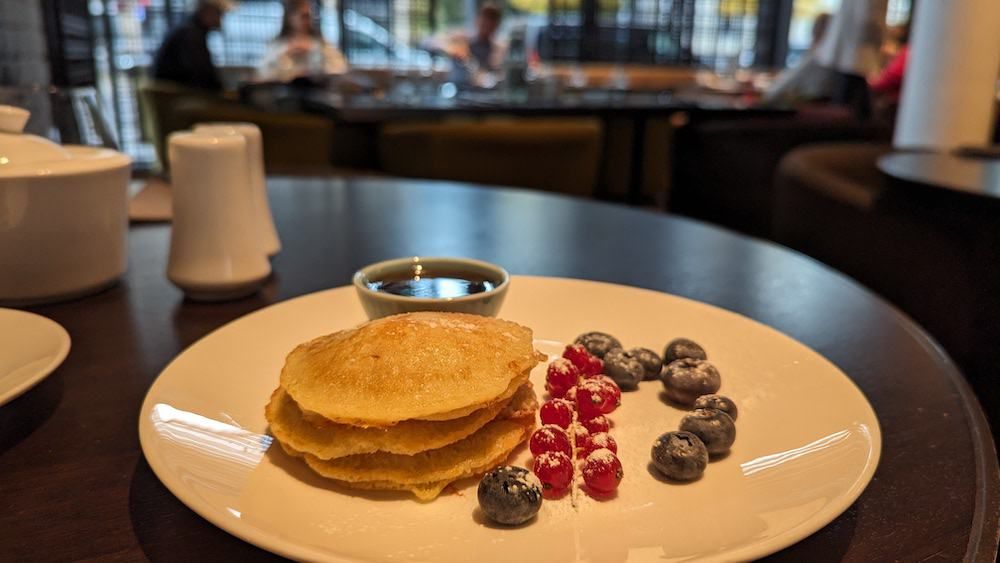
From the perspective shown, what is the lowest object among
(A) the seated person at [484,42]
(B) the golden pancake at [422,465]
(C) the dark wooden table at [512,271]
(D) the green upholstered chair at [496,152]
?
(D) the green upholstered chair at [496,152]

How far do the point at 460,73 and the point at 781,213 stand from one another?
4.14m

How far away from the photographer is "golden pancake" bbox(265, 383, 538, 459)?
0.60 m

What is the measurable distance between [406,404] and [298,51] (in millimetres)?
6130

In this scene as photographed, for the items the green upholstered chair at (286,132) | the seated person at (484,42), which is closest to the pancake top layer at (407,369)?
the green upholstered chair at (286,132)

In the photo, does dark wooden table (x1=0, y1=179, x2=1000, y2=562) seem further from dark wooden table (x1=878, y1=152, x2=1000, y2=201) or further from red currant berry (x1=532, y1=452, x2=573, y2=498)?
dark wooden table (x1=878, y1=152, x2=1000, y2=201)

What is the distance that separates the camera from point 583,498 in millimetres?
592

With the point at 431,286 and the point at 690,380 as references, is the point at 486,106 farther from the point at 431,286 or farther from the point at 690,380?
the point at 690,380

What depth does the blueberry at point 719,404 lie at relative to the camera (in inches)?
27.8

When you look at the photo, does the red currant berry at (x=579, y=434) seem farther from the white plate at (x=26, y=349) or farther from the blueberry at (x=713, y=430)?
the white plate at (x=26, y=349)

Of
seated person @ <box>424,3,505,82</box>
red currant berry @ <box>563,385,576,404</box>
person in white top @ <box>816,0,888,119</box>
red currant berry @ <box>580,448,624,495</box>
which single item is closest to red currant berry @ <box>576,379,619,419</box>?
red currant berry @ <box>563,385,576,404</box>

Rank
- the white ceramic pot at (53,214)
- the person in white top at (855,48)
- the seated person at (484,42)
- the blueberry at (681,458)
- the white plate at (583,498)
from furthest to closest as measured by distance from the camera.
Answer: the seated person at (484,42) < the person in white top at (855,48) < the white ceramic pot at (53,214) < the blueberry at (681,458) < the white plate at (583,498)

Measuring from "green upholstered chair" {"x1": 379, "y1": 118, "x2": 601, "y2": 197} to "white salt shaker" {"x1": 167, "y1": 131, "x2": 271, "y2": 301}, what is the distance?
8.67ft

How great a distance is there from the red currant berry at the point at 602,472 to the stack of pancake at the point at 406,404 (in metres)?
0.08

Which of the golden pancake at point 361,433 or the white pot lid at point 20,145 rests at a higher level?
the white pot lid at point 20,145
